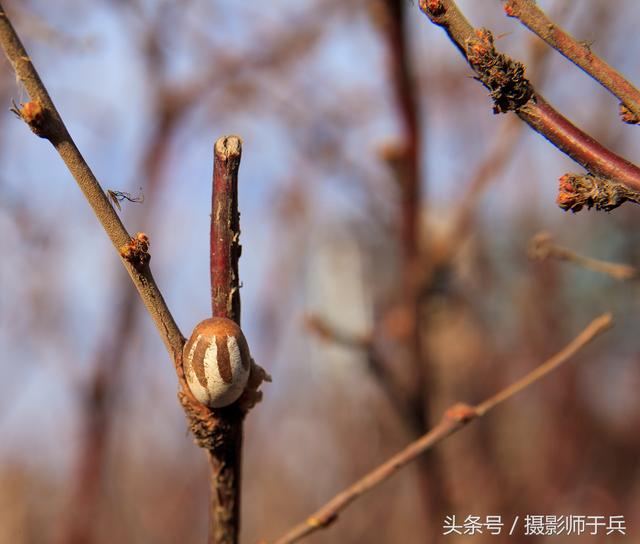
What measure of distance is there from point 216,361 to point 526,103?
315mm

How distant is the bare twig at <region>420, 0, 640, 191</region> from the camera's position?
0.53 meters

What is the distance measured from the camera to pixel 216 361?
0.54 m

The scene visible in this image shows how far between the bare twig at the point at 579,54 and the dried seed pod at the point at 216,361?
12.9 inches

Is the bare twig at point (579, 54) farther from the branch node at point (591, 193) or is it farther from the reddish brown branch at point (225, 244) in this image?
the reddish brown branch at point (225, 244)

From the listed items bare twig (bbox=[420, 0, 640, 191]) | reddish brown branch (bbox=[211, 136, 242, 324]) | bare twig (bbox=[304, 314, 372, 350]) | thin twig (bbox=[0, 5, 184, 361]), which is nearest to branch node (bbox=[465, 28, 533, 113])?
bare twig (bbox=[420, 0, 640, 191])

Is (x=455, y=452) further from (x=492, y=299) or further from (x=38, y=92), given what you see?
(x=38, y=92)

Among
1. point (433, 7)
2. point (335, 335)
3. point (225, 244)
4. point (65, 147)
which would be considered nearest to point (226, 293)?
point (225, 244)

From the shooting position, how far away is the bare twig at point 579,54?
1.72 feet

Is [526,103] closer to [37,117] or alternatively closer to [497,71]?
[497,71]

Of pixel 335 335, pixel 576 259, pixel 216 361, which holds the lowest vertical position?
pixel 216 361

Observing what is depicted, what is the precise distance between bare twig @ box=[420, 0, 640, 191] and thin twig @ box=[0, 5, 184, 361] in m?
0.28

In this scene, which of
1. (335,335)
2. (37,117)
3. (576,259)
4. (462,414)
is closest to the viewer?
(37,117)

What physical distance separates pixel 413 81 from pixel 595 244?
6.73 feet

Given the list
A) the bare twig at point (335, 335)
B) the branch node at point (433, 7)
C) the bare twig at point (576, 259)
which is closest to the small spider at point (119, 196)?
the branch node at point (433, 7)
